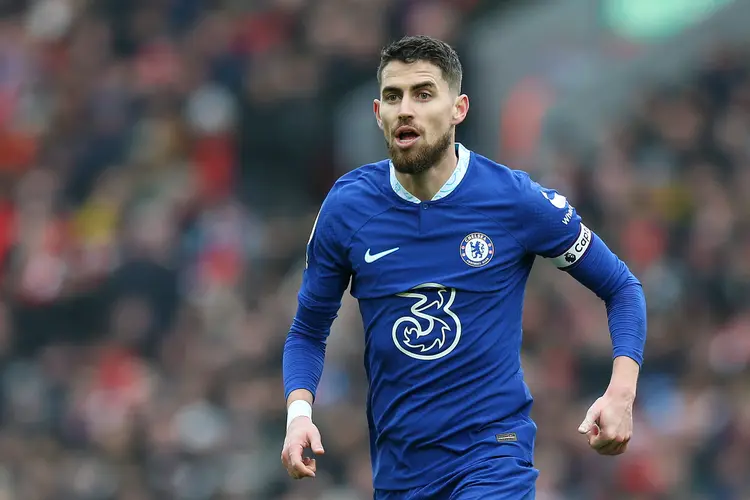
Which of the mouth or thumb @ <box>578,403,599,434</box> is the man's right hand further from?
the mouth

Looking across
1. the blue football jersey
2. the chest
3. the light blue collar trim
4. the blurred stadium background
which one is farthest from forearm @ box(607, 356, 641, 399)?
the blurred stadium background

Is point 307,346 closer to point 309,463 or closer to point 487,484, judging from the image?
point 309,463

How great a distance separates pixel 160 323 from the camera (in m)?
12.3

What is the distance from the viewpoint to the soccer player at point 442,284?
5203 millimetres

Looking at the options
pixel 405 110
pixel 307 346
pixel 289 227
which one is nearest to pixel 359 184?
pixel 405 110

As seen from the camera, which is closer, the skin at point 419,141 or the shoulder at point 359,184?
the skin at point 419,141

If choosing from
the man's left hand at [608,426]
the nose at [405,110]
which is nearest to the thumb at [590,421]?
the man's left hand at [608,426]

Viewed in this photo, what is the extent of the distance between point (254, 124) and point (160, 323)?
2148mm

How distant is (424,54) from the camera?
528 cm

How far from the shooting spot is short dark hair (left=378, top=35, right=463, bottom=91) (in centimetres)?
528

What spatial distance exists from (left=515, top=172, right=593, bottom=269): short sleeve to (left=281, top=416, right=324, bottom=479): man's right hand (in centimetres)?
104

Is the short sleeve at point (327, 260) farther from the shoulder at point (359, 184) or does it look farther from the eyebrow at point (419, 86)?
the eyebrow at point (419, 86)

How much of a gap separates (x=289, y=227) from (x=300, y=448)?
7752 millimetres

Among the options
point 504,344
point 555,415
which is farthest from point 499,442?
point 555,415
